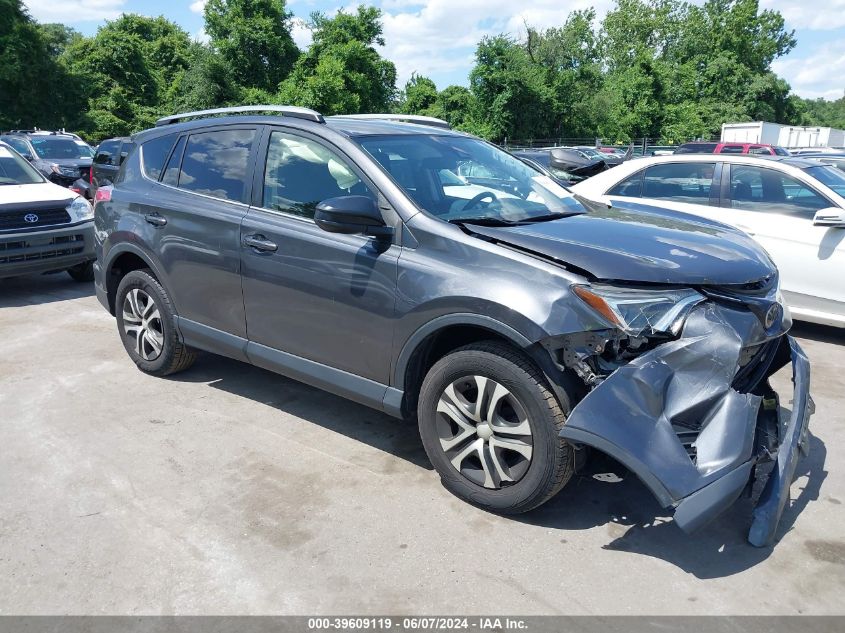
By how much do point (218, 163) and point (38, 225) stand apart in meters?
4.48

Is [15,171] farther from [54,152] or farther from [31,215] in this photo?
[54,152]

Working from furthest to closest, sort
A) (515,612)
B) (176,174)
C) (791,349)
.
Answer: (176,174) → (791,349) → (515,612)

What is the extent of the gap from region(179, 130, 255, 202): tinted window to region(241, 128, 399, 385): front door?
202mm

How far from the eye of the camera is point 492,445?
321 centimetres

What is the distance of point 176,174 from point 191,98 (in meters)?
36.8

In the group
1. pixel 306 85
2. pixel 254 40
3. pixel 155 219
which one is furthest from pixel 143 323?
pixel 254 40

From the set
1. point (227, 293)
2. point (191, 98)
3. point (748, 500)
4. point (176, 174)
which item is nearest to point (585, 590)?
point (748, 500)

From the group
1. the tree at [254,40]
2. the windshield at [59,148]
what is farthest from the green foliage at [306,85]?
the windshield at [59,148]

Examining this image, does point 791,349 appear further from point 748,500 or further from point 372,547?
point 372,547

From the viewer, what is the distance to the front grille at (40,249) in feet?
24.3

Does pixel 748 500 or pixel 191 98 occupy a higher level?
pixel 191 98

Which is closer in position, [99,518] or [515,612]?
[515,612]

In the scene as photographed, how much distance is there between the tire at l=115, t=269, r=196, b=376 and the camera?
4.84 metres

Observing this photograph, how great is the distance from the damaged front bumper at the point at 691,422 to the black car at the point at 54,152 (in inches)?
540
